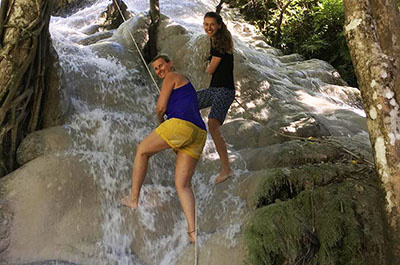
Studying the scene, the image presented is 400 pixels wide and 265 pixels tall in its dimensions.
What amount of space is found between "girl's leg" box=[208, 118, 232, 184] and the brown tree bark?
1.75 m

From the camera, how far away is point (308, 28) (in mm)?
12883

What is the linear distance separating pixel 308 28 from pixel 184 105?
402 inches

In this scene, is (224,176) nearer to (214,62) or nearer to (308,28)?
(214,62)

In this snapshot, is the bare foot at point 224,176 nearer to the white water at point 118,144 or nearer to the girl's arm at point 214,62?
the white water at point 118,144

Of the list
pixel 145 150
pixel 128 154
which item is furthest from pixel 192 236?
pixel 128 154

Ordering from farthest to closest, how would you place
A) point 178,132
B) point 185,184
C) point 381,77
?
1. point 185,184
2. point 178,132
3. point 381,77

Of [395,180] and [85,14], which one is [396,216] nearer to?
[395,180]

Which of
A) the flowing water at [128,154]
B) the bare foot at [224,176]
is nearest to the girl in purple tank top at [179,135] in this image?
the flowing water at [128,154]

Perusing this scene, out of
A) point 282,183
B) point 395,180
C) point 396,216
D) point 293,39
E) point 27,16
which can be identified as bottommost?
point 293,39

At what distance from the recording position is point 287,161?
15.7 feet

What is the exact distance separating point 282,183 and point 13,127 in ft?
10.2

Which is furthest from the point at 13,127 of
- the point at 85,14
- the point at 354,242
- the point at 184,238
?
the point at 85,14

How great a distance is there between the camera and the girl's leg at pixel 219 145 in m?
4.64

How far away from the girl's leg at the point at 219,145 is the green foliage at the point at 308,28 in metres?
8.14
